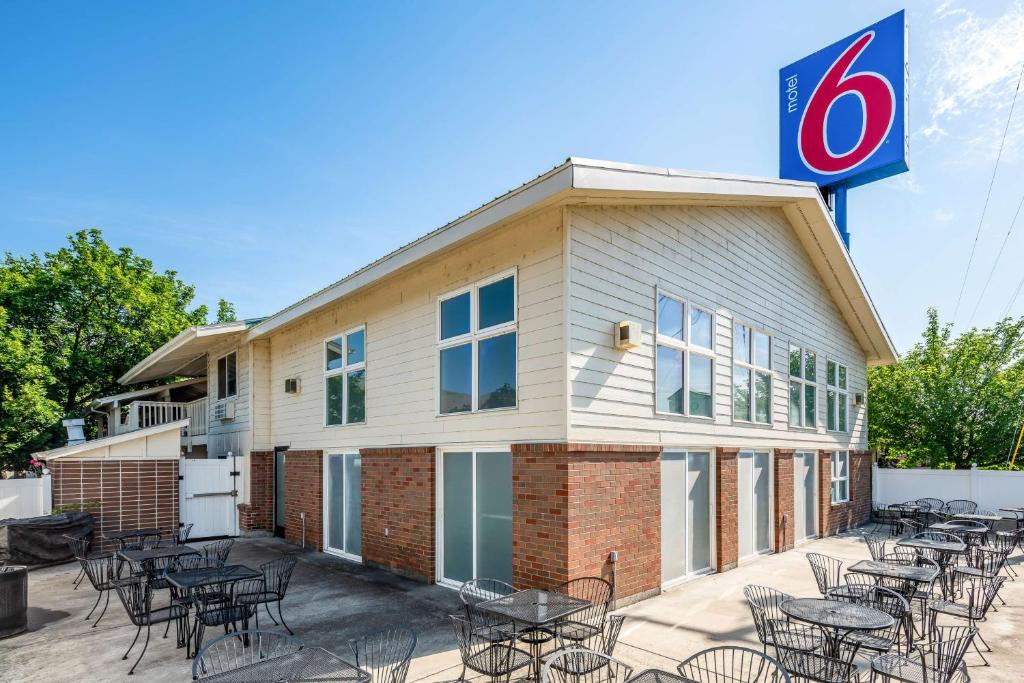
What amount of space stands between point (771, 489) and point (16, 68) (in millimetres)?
18773

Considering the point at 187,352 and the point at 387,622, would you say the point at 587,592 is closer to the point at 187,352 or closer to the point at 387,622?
the point at 387,622

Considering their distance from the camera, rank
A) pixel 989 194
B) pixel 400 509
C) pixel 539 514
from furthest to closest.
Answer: pixel 989 194, pixel 400 509, pixel 539 514

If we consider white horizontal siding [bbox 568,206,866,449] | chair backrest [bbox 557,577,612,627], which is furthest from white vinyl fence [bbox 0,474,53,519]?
white horizontal siding [bbox 568,206,866,449]

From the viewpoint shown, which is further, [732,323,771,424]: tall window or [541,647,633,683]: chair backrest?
[732,323,771,424]: tall window

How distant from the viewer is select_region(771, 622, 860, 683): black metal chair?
404 centimetres

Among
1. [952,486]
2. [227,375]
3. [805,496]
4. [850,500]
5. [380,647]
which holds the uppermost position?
[227,375]

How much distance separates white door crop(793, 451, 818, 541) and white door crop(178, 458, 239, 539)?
12003mm

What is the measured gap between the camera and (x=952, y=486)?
1499 cm

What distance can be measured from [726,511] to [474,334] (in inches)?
186

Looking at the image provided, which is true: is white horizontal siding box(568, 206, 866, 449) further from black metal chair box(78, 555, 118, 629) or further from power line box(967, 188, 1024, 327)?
power line box(967, 188, 1024, 327)

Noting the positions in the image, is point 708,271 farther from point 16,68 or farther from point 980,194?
point 16,68

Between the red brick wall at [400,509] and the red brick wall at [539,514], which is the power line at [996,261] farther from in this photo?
the red brick wall at [400,509]

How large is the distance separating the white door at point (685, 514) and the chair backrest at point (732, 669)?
6.71ft

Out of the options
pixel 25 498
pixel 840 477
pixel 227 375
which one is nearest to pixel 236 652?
pixel 25 498
